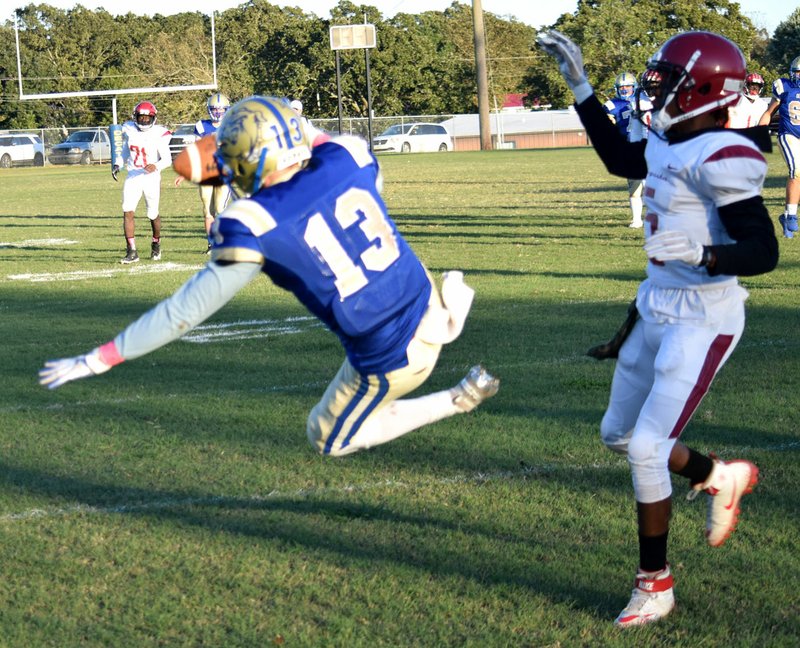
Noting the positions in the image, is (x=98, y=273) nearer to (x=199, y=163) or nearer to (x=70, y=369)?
(x=199, y=163)

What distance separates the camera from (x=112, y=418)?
22.2 feet

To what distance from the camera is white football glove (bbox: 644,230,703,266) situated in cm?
357

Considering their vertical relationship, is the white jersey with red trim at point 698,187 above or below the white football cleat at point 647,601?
above

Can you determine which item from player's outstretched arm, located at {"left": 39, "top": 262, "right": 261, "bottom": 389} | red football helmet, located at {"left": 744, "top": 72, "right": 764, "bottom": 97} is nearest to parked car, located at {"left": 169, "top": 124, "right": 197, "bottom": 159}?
red football helmet, located at {"left": 744, "top": 72, "right": 764, "bottom": 97}

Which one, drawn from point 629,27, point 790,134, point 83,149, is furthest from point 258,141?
point 629,27

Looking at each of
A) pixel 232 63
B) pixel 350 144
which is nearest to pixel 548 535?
pixel 350 144

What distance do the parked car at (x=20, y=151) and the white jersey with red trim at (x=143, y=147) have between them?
37687mm

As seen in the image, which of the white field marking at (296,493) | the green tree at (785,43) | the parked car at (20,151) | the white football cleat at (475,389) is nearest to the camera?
the white football cleat at (475,389)

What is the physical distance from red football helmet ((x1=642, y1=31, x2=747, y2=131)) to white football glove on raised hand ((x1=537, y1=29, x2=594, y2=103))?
0.42 metres

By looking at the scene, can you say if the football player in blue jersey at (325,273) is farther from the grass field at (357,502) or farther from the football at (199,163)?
the grass field at (357,502)

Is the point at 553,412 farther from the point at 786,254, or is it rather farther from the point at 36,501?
the point at 786,254

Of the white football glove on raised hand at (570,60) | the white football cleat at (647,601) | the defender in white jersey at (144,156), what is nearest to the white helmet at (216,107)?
the defender in white jersey at (144,156)

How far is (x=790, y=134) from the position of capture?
46.3 feet

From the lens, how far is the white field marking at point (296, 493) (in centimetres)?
518
